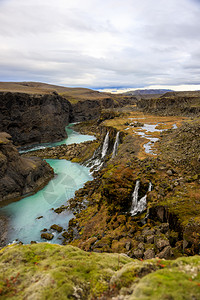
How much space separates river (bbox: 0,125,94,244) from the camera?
83.4 feet

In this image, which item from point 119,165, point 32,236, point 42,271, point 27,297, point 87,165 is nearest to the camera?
point 27,297

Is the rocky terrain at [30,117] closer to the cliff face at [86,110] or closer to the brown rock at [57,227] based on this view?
the brown rock at [57,227]

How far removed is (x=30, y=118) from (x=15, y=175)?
46.2 m

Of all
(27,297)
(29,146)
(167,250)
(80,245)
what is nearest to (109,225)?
(80,245)

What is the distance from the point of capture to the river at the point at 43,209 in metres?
25.4

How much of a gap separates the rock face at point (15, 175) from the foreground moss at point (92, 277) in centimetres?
2649

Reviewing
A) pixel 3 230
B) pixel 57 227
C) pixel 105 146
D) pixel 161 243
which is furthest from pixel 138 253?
pixel 105 146

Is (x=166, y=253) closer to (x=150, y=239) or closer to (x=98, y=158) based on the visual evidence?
(x=150, y=239)

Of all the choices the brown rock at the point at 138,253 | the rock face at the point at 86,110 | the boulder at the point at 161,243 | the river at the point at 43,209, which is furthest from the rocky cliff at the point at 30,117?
the boulder at the point at 161,243

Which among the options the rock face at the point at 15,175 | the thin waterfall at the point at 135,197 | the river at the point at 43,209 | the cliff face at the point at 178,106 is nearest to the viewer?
the thin waterfall at the point at 135,197

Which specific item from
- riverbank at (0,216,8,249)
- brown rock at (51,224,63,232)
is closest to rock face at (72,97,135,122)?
riverbank at (0,216,8,249)

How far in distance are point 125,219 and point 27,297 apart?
15.0 m

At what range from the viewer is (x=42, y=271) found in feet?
28.5

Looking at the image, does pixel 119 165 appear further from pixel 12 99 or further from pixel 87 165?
pixel 12 99
